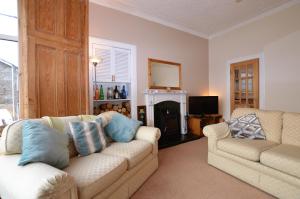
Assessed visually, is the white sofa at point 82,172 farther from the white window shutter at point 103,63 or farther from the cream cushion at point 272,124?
the cream cushion at point 272,124

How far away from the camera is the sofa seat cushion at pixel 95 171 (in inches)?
50.7

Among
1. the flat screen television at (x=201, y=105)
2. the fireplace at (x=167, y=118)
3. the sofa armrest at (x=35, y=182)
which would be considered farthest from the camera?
the flat screen television at (x=201, y=105)

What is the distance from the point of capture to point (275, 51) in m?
3.61

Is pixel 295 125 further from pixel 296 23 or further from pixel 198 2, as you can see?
pixel 198 2

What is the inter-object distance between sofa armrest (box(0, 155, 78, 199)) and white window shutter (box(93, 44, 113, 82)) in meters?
2.13

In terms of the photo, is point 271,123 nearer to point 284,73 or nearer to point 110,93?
point 284,73

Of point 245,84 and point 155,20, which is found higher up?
point 155,20

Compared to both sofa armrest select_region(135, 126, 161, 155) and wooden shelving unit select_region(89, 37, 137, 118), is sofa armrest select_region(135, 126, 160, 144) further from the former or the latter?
wooden shelving unit select_region(89, 37, 137, 118)

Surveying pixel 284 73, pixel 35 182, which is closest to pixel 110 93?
pixel 35 182

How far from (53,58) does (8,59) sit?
71 centimetres

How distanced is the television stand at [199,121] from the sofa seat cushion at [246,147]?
6.24 ft

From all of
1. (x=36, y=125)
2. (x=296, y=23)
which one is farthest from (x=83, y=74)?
(x=296, y=23)

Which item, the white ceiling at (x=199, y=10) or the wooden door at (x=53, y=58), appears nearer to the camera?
the wooden door at (x=53, y=58)

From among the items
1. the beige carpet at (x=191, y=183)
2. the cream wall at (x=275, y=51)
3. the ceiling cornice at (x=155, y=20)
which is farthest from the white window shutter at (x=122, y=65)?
the cream wall at (x=275, y=51)
